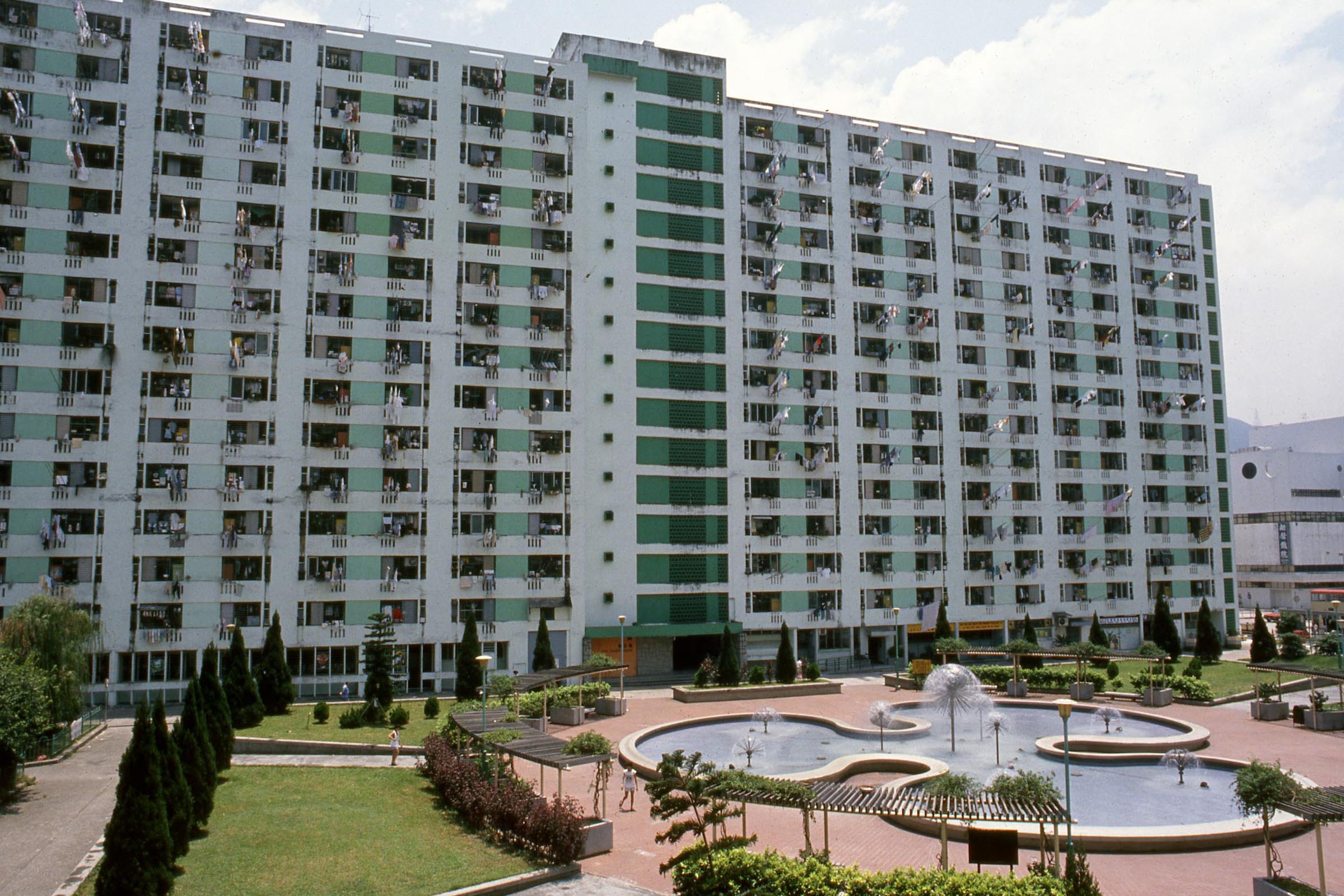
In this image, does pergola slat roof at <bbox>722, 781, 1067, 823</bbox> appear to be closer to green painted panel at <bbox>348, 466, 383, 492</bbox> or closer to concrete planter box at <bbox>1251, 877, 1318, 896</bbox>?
concrete planter box at <bbox>1251, 877, 1318, 896</bbox>

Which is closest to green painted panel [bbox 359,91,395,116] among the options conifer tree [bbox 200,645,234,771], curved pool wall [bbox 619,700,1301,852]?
conifer tree [bbox 200,645,234,771]

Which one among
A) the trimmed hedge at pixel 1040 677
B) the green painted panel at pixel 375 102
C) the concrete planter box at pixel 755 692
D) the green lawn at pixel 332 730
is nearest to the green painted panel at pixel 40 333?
the green painted panel at pixel 375 102

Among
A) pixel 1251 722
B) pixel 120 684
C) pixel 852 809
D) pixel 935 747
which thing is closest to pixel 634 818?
pixel 852 809

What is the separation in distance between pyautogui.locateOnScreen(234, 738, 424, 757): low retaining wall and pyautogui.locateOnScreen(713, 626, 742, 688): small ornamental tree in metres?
22.3

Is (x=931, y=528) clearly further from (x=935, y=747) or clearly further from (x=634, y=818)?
(x=634, y=818)

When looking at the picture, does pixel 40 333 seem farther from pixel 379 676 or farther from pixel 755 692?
pixel 755 692

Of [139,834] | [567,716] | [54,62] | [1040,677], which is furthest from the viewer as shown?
[54,62]

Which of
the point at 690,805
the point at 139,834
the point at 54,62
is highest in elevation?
the point at 54,62

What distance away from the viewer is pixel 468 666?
5297 centimetres

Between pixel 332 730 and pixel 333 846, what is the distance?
58.3ft

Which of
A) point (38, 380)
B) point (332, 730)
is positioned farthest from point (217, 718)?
point (38, 380)

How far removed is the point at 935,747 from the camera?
3997 centimetres

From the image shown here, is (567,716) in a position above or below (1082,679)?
below

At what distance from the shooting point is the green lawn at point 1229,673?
5488cm
